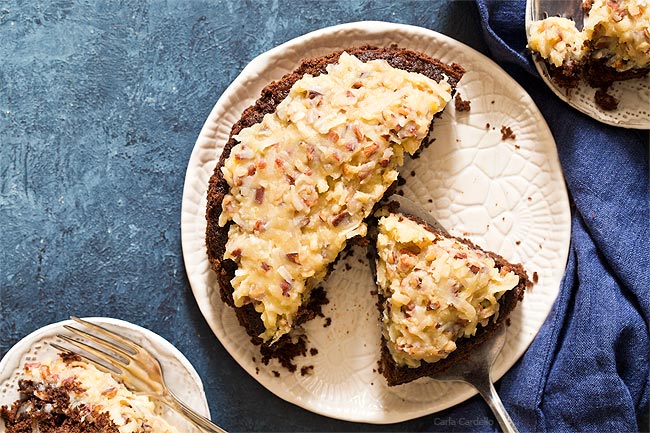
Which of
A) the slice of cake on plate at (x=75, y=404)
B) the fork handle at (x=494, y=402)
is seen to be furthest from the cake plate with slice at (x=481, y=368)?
the slice of cake on plate at (x=75, y=404)

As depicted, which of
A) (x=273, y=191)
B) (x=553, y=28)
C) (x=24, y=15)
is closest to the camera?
(x=273, y=191)

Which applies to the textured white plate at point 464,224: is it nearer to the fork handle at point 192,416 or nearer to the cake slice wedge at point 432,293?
the cake slice wedge at point 432,293

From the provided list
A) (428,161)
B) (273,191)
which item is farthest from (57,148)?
(428,161)

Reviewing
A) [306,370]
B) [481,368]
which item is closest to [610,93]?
[481,368]

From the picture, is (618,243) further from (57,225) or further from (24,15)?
(24,15)

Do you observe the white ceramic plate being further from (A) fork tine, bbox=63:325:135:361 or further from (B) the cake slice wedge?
(A) fork tine, bbox=63:325:135:361

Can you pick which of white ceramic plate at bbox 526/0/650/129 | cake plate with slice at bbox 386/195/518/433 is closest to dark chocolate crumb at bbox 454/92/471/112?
white ceramic plate at bbox 526/0/650/129

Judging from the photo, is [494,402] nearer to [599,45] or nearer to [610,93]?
[610,93]
